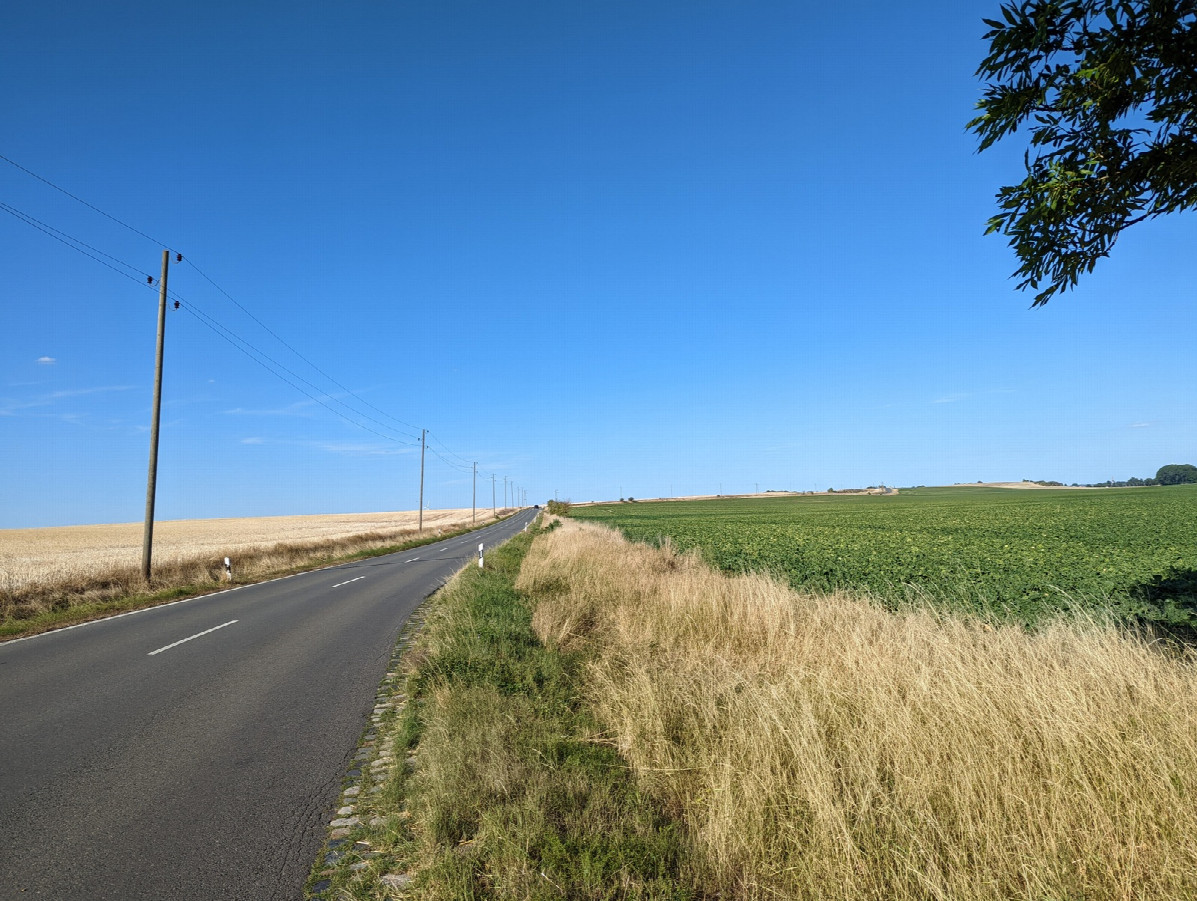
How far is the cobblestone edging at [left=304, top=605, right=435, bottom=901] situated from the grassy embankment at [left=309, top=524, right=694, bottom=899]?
1cm

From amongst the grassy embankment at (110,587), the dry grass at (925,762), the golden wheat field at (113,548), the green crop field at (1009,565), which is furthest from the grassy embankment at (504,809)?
the golden wheat field at (113,548)

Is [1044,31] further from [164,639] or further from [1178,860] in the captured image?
[164,639]

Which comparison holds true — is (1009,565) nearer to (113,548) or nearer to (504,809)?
(504,809)

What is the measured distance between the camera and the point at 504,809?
3.79m

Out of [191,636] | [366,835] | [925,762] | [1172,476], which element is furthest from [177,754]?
[1172,476]

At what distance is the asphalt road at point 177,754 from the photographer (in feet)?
12.0

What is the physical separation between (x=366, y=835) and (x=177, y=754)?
8.82 feet

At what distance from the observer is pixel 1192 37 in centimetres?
413

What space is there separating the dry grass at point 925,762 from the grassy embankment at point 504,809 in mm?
329

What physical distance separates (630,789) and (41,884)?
348cm

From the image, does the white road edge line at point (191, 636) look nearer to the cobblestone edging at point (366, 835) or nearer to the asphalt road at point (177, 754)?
the asphalt road at point (177, 754)

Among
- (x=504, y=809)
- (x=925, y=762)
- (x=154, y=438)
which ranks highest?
(x=154, y=438)

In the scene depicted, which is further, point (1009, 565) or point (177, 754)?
point (1009, 565)

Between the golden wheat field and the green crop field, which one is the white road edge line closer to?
the golden wheat field
